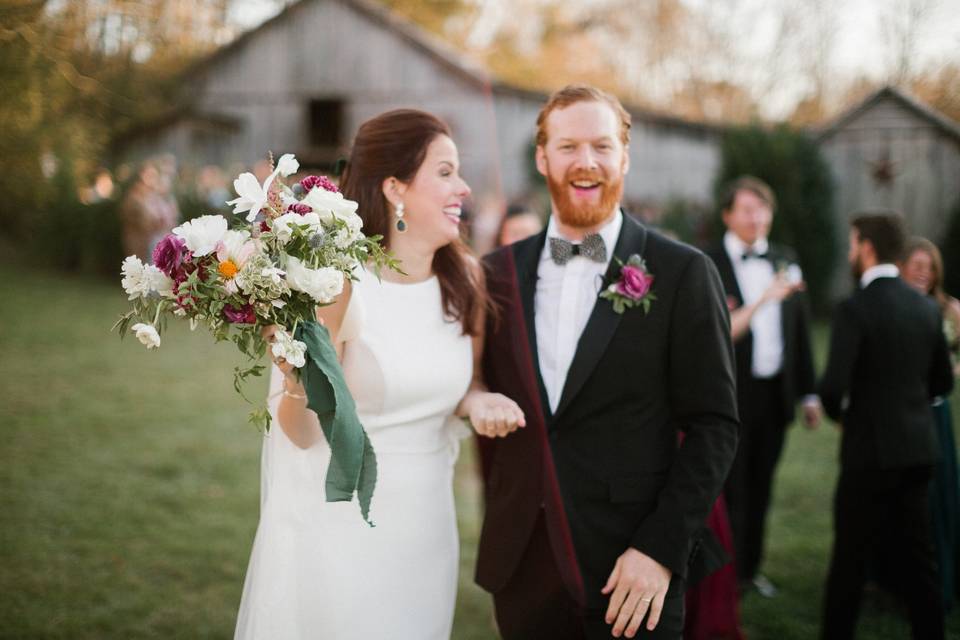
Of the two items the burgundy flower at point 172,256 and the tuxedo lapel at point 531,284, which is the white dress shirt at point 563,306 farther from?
the burgundy flower at point 172,256

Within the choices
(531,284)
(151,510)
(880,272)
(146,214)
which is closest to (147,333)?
(531,284)

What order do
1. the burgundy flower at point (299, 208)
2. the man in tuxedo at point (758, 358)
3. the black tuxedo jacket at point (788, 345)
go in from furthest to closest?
the black tuxedo jacket at point (788, 345) < the man in tuxedo at point (758, 358) < the burgundy flower at point (299, 208)

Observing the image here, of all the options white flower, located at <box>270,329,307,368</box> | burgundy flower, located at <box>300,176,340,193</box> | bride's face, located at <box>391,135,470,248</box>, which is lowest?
white flower, located at <box>270,329,307,368</box>

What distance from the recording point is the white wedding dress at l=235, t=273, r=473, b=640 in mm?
2887

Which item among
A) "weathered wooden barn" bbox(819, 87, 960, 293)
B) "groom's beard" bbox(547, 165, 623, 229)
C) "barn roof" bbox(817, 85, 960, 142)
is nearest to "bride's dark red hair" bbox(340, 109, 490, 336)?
"groom's beard" bbox(547, 165, 623, 229)

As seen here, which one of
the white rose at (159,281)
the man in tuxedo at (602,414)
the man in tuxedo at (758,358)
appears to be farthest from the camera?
the man in tuxedo at (758,358)

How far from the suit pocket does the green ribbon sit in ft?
2.67

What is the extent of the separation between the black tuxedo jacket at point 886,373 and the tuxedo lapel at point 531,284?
203cm

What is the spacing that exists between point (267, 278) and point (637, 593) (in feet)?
4.82

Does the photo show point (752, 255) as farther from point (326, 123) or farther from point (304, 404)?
point (326, 123)

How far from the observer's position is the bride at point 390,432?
2885mm

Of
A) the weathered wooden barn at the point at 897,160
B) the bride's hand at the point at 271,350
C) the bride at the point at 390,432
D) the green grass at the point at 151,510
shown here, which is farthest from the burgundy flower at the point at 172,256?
the weathered wooden barn at the point at 897,160

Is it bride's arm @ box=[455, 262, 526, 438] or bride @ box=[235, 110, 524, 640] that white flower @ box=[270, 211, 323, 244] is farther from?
bride's arm @ box=[455, 262, 526, 438]

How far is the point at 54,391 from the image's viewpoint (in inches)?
355
